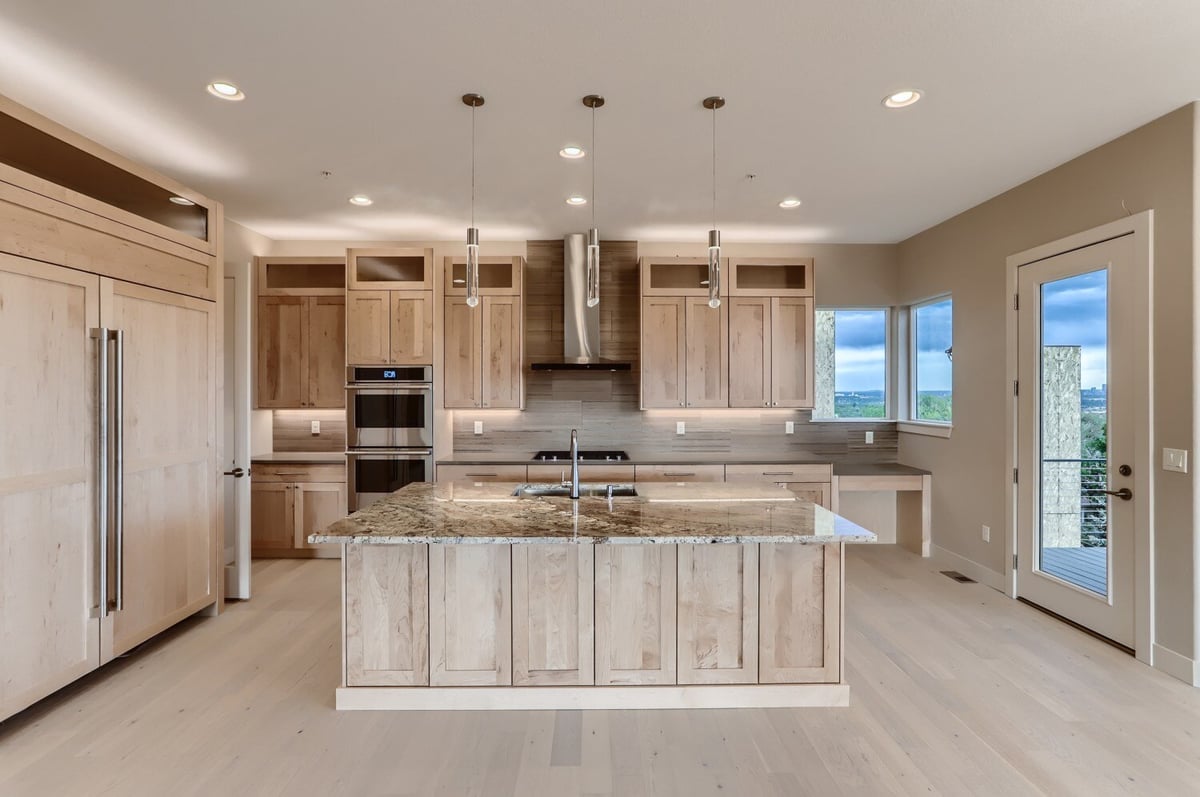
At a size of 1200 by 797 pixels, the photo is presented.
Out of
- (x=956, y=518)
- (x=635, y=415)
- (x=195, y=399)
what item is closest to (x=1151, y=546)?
(x=956, y=518)

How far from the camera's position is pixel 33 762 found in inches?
86.4

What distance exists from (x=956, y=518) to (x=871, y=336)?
5.80 feet

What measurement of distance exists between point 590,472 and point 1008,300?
10.4 feet

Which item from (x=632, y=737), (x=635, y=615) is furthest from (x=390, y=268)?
(x=632, y=737)

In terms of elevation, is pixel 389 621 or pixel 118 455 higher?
pixel 118 455

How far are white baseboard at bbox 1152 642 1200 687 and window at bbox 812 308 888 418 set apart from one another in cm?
284

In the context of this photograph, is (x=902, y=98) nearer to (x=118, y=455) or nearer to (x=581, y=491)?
(x=581, y=491)

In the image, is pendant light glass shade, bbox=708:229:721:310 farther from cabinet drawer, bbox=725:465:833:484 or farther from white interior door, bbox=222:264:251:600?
white interior door, bbox=222:264:251:600

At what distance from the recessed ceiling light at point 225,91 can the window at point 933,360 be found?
4.84 metres

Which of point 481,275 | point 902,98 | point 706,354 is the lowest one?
point 706,354

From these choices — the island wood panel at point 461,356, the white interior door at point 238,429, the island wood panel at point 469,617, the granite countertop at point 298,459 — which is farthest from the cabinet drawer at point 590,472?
the island wood panel at point 469,617

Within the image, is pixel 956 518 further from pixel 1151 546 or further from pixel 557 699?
pixel 557 699

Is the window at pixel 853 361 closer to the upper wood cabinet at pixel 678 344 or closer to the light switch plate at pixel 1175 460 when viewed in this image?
the upper wood cabinet at pixel 678 344

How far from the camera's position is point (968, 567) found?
4.47 meters
